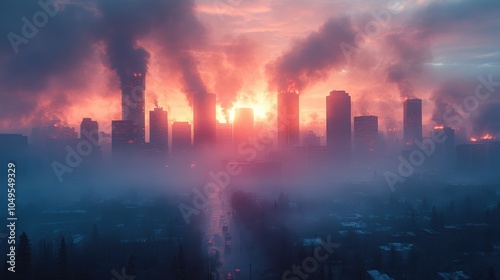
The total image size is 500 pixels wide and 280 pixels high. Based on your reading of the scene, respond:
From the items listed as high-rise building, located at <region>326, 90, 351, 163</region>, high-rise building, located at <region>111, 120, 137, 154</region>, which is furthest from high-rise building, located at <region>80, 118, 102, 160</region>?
high-rise building, located at <region>326, 90, 351, 163</region>

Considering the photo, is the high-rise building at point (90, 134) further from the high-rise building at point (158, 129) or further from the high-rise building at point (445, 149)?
the high-rise building at point (445, 149)

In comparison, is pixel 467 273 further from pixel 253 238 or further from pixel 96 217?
pixel 96 217

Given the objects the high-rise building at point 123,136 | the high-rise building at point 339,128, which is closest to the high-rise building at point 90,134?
the high-rise building at point 123,136

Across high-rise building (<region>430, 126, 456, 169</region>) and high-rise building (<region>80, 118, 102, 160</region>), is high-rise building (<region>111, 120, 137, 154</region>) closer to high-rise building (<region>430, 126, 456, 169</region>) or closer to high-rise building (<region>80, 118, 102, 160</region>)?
high-rise building (<region>80, 118, 102, 160</region>)

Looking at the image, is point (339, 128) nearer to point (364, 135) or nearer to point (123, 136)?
point (364, 135)

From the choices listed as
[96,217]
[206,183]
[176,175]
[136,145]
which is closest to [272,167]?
[206,183]
